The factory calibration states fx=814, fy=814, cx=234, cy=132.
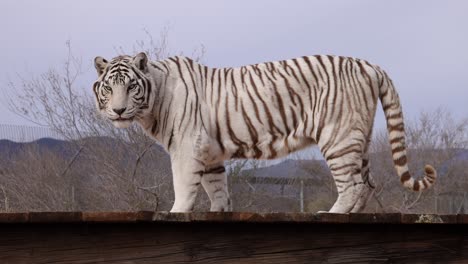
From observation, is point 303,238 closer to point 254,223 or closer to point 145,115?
point 254,223

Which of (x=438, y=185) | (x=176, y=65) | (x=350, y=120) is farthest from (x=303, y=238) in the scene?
(x=438, y=185)

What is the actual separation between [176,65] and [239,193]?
14.0 m

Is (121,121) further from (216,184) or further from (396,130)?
(396,130)

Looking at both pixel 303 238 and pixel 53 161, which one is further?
pixel 53 161

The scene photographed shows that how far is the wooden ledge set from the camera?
2.78m

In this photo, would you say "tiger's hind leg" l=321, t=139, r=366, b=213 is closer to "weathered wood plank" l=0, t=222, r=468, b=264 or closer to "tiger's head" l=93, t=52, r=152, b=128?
"tiger's head" l=93, t=52, r=152, b=128

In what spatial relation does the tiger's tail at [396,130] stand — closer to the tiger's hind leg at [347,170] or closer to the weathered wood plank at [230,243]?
the tiger's hind leg at [347,170]

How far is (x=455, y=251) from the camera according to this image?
11.6 feet

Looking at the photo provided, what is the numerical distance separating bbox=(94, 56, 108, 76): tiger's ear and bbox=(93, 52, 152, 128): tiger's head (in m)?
0.04

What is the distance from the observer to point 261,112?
5246mm

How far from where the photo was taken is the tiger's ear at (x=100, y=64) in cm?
535

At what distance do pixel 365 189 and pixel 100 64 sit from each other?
6.28 feet

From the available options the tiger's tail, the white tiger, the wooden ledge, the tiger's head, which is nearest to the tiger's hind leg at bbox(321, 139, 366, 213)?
the white tiger

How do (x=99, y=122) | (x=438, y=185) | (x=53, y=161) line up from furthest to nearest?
(x=438, y=185) < (x=53, y=161) < (x=99, y=122)
